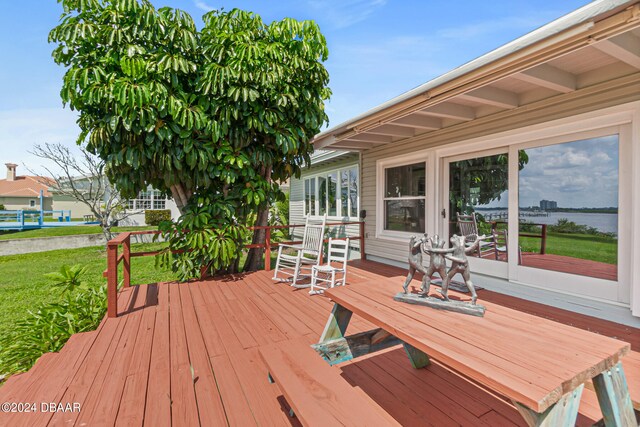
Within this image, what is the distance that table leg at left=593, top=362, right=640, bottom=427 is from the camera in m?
1.23

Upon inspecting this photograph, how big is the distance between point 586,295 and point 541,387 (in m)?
2.93

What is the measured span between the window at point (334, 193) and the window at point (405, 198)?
1.55m

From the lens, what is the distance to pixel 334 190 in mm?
8547

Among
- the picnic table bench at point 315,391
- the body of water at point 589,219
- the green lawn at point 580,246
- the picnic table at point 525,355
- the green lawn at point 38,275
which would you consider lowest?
the green lawn at point 38,275

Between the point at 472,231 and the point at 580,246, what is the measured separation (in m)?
1.32

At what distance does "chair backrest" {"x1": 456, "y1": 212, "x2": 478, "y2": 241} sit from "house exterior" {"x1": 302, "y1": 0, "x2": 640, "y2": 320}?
0.34 ft

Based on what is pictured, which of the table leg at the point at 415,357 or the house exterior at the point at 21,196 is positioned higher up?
the house exterior at the point at 21,196

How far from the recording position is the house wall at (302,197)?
24.5 ft

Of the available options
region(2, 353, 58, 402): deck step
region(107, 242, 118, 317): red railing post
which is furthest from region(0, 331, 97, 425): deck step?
region(107, 242, 118, 317): red railing post

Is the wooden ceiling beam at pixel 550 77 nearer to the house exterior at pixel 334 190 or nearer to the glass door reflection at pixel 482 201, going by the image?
the glass door reflection at pixel 482 201

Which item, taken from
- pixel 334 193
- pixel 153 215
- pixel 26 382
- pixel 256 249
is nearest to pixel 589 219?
pixel 256 249

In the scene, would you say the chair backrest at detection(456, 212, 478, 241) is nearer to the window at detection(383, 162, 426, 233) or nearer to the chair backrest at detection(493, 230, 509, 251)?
the chair backrest at detection(493, 230, 509, 251)

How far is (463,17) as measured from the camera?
514cm

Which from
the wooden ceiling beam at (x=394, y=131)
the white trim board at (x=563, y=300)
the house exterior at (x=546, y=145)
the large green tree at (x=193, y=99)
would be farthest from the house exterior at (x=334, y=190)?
the white trim board at (x=563, y=300)
